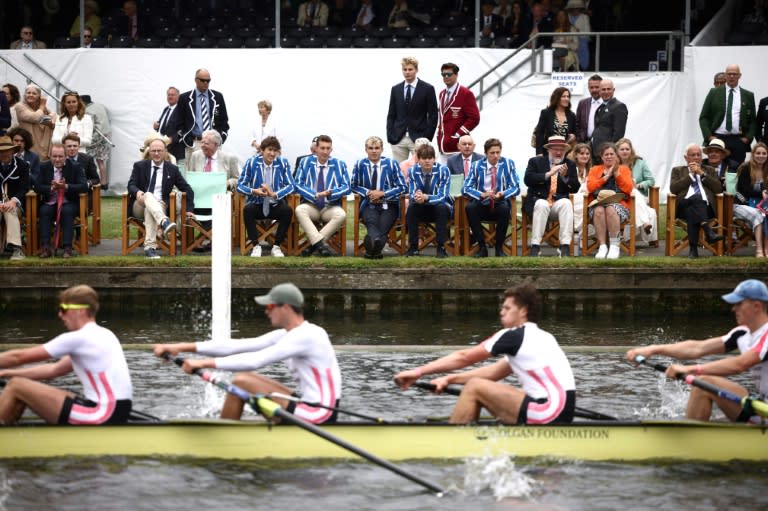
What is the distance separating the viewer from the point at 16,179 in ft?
57.1

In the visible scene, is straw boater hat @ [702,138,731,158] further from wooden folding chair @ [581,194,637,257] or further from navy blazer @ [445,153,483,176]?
navy blazer @ [445,153,483,176]

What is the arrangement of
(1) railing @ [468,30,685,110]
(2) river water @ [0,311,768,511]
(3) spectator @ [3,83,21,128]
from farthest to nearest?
1. (1) railing @ [468,30,685,110]
2. (3) spectator @ [3,83,21,128]
3. (2) river water @ [0,311,768,511]

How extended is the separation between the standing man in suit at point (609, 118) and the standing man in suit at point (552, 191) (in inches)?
55.7

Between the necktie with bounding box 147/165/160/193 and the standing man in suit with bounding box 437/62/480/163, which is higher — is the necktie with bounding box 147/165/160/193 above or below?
below

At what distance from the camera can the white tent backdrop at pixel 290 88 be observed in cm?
2373

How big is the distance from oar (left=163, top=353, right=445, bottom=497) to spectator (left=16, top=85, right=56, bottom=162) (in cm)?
1167

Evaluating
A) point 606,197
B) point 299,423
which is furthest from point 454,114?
point 299,423

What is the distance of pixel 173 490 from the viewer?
9664mm

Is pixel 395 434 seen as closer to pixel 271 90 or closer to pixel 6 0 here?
pixel 271 90

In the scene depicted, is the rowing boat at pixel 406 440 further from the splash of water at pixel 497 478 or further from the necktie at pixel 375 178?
the necktie at pixel 375 178

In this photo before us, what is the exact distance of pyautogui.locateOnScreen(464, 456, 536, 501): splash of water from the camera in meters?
9.70

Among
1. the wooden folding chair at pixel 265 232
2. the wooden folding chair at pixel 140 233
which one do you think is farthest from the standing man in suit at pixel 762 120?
the wooden folding chair at pixel 140 233

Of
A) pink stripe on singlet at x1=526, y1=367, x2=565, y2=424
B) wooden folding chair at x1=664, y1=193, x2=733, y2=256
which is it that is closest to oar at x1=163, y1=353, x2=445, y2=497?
pink stripe on singlet at x1=526, y1=367, x2=565, y2=424

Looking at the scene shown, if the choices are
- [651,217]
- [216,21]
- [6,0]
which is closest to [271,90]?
[216,21]
